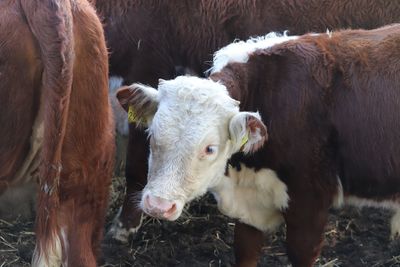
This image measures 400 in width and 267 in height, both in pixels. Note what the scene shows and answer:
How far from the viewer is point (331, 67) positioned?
389cm

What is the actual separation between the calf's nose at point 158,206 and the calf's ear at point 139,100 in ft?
1.89

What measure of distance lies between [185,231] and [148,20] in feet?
5.01

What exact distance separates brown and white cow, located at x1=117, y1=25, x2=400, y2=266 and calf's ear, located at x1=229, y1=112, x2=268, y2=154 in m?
0.01

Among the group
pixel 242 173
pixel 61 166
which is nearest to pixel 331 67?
pixel 242 173

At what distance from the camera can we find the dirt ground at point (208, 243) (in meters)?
4.62

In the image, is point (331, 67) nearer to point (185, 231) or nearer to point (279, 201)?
point (279, 201)

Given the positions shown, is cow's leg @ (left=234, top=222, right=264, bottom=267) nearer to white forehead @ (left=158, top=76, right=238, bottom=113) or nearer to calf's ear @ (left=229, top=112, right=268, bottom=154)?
calf's ear @ (left=229, top=112, right=268, bottom=154)

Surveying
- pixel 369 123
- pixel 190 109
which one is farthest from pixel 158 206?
pixel 369 123

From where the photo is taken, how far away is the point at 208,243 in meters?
4.80

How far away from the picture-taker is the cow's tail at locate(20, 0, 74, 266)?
2.86 meters

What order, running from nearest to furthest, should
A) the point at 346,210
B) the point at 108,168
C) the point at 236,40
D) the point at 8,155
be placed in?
the point at 8,155, the point at 108,168, the point at 236,40, the point at 346,210

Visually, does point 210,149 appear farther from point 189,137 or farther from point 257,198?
point 257,198

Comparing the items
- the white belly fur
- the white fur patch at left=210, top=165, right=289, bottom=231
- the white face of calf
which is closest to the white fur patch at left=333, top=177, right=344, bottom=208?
the white belly fur

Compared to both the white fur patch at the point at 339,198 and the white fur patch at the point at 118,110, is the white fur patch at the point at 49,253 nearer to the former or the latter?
the white fur patch at the point at 339,198
